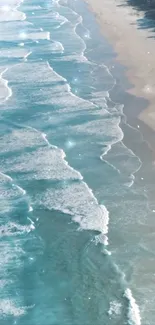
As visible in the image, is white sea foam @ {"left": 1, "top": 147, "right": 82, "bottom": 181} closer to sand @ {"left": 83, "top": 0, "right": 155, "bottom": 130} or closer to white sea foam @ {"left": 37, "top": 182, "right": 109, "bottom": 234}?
white sea foam @ {"left": 37, "top": 182, "right": 109, "bottom": 234}

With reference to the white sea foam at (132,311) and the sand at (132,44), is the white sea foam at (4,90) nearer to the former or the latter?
the sand at (132,44)

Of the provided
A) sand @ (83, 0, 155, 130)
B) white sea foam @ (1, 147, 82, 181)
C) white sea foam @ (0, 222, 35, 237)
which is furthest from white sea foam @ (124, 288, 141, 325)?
sand @ (83, 0, 155, 130)

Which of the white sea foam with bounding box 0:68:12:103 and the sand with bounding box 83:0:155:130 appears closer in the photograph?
the sand with bounding box 83:0:155:130

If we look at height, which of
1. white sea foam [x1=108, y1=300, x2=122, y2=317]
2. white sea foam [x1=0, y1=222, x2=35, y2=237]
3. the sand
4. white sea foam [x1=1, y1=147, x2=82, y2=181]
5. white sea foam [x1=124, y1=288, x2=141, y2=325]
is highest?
white sea foam [x1=124, y1=288, x2=141, y2=325]

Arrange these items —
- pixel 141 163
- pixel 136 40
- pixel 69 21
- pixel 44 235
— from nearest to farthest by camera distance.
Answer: pixel 44 235 < pixel 141 163 < pixel 136 40 < pixel 69 21

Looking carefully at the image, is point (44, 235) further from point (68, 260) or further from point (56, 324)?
point (56, 324)

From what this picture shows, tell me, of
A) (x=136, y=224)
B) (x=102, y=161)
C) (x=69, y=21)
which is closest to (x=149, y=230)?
(x=136, y=224)
